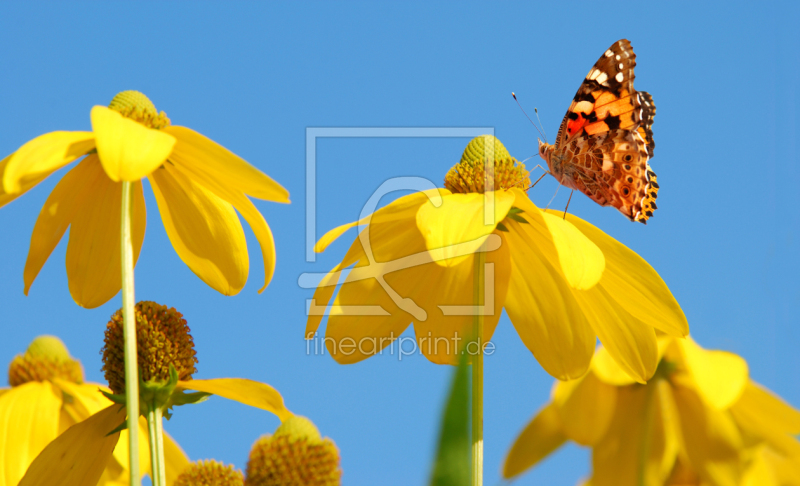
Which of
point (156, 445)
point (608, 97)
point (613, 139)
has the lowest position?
point (156, 445)

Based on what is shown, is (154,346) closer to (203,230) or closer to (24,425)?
(203,230)

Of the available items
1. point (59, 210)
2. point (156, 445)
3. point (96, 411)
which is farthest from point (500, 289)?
point (96, 411)

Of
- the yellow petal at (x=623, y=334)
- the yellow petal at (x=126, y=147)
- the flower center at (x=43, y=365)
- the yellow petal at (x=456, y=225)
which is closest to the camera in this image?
the yellow petal at (x=126, y=147)

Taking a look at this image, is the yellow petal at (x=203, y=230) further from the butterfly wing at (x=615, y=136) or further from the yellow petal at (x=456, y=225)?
the butterfly wing at (x=615, y=136)

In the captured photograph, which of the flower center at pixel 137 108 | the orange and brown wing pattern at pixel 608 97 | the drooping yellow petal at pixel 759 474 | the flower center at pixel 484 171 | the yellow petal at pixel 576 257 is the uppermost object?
the orange and brown wing pattern at pixel 608 97

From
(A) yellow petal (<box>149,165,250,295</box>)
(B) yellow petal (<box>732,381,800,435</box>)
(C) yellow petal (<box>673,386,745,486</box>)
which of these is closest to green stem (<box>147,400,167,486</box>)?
(A) yellow petal (<box>149,165,250,295</box>)

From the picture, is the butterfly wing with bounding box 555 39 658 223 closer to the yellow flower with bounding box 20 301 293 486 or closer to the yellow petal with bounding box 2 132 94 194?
the yellow flower with bounding box 20 301 293 486

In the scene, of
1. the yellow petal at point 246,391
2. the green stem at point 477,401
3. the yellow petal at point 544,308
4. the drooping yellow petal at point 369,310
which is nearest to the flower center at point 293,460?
the yellow petal at point 246,391
